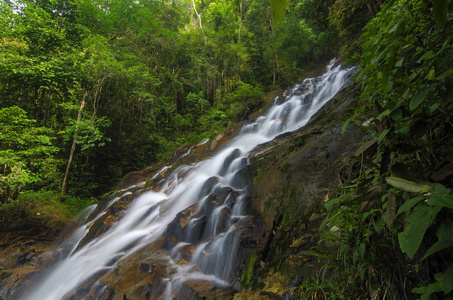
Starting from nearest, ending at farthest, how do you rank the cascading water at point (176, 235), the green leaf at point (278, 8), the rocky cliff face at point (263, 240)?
1. the green leaf at point (278, 8)
2. the rocky cliff face at point (263, 240)
3. the cascading water at point (176, 235)

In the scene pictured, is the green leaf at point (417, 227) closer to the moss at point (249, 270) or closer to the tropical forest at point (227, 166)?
the tropical forest at point (227, 166)

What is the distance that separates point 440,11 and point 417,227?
71cm

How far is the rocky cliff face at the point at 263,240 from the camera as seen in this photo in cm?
321

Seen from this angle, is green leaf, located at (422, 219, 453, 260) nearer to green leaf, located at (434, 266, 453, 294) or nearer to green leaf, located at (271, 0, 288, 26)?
green leaf, located at (434, 266, 453, 294)

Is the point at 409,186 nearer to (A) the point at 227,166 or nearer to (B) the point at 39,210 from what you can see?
(A) the point at 227,166

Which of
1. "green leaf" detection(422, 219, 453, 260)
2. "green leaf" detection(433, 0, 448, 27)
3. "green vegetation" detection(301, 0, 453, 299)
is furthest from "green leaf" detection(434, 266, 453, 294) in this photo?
"green leaf" detection(433, 0, 448, 27)

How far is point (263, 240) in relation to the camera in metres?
4.04

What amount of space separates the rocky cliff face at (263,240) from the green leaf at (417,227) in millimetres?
1457

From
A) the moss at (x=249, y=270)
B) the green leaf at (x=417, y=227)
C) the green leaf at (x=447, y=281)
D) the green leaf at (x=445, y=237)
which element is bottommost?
the moss at (x=249, y=270)

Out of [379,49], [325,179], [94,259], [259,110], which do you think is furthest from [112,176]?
[379,49]

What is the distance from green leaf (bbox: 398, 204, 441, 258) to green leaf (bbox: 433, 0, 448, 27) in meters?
0.60

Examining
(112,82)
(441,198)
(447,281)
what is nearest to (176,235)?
(447,281)

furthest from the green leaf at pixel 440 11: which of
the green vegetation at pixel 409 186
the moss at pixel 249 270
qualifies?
the moss at pixel 249 270

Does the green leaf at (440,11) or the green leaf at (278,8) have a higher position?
the green leaf at (278,8)
